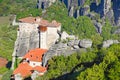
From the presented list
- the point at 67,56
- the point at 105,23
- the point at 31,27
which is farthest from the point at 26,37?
the point at 105,23

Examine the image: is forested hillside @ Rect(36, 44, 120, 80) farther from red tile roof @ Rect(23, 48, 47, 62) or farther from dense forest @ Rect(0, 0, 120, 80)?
red tile roof @ Rect(23, 48, 47, 62)

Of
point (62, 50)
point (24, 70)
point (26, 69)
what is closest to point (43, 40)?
point (62, 50)

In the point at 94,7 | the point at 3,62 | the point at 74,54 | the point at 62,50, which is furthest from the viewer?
the point at 94,7

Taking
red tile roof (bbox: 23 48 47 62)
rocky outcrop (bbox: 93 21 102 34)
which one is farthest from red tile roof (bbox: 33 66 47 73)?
rocky outcrop (bbox: 93 21 102 34)

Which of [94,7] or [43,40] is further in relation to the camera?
[94,7]

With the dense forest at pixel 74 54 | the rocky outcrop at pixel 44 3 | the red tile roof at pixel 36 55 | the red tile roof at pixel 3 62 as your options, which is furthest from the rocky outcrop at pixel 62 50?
the rocky outcrop at pixel 44 3

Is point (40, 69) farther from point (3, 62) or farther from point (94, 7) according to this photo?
point (94, 7)

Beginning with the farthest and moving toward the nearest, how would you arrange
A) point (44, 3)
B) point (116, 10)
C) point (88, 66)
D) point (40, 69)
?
point (44, 3) < point (116, 10) < point (40, 69) < point (88, 66)

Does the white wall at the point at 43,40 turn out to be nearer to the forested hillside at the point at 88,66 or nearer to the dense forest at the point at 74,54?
the dense forest at the point at 74,54
